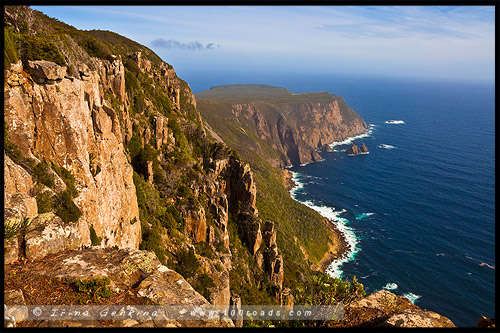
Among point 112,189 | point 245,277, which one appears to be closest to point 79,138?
point 112,189

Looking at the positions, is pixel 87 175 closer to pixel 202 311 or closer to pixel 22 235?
pixel 22 235

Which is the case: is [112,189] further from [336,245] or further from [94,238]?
[336,245]

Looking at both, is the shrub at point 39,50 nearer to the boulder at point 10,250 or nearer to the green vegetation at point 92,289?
the boulder at point 10,250

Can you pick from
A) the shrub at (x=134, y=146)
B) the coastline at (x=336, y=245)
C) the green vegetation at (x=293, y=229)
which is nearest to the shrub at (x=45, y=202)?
the shrub at (x=134, y=146)

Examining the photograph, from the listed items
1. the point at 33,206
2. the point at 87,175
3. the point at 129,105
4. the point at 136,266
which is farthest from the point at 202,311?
the point at 129,105

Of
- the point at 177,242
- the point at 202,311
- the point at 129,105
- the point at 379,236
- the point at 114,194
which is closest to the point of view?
the point at 202,311
